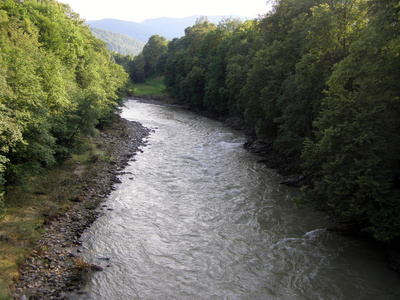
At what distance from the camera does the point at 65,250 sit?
45.4 feet

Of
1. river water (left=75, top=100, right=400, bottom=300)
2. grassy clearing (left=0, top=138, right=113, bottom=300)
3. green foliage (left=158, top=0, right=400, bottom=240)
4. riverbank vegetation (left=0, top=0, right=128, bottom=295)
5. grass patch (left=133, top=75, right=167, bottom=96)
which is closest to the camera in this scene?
grassy clearing (left=0, top=138, right=113, bottom=300)

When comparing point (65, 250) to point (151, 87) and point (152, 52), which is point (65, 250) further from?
point (152, 52)

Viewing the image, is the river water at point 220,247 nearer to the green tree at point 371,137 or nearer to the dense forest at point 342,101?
the dense forest at point 342,101

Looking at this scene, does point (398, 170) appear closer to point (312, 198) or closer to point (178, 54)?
Answer: point (312, 198)

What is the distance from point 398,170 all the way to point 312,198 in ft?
14.8

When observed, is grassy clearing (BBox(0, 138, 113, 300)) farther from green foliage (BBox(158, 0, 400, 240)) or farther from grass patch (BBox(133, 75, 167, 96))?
grass patch (BBox(133, 75, 167, 96))

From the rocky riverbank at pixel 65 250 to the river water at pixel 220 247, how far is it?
64cm

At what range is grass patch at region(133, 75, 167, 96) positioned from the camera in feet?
336

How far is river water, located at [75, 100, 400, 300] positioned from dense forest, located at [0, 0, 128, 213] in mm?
5398

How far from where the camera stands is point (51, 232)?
14969 millimetres

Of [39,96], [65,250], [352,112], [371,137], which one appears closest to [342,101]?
[352,112]

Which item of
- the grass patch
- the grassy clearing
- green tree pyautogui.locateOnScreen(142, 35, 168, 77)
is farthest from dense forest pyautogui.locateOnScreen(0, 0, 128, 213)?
green tree pyautogui.locateOnScreen(142, 35, 168, 77)

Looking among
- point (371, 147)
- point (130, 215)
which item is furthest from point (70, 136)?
point (371, 147)

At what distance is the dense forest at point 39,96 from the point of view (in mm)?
14633
